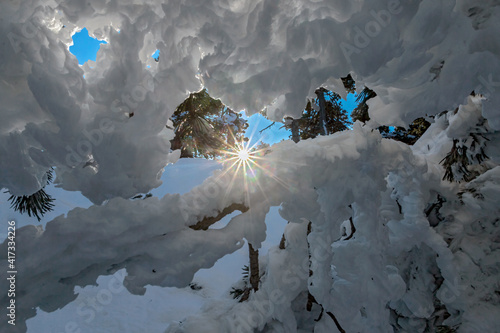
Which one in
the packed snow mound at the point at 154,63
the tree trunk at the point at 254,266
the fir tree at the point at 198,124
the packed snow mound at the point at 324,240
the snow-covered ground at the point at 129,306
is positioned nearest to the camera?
the packed snow mound at the point at 154,63

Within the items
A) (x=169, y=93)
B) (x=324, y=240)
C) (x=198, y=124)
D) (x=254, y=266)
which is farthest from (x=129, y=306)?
(x=169, y=93)

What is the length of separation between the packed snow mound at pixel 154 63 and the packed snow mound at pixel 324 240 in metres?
0.28

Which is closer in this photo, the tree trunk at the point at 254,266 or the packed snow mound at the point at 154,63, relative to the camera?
the packed snow mound at the point at 154,63

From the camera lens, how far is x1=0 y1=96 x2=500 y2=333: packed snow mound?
1382 mm

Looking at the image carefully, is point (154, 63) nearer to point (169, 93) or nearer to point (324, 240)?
point (169, 93)

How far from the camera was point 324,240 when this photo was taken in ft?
6.93

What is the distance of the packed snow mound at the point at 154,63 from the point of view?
125 cm

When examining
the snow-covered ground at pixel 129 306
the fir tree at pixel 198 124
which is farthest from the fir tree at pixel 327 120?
the snow-covered ground at pixel 129 306

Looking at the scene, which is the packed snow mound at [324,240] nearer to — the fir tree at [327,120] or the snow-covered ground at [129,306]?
the snow-covered ground at [129,306]

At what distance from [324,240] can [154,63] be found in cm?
166

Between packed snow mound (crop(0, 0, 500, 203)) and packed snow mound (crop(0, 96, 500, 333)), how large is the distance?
0.28 m

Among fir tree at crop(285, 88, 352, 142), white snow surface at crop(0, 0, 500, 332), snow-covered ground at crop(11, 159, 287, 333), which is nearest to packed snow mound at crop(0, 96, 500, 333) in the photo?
white snow surface at crop(0, 0, 500, 332)

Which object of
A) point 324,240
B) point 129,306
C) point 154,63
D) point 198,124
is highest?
point 198,124

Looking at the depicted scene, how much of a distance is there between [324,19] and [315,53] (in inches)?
6.0
